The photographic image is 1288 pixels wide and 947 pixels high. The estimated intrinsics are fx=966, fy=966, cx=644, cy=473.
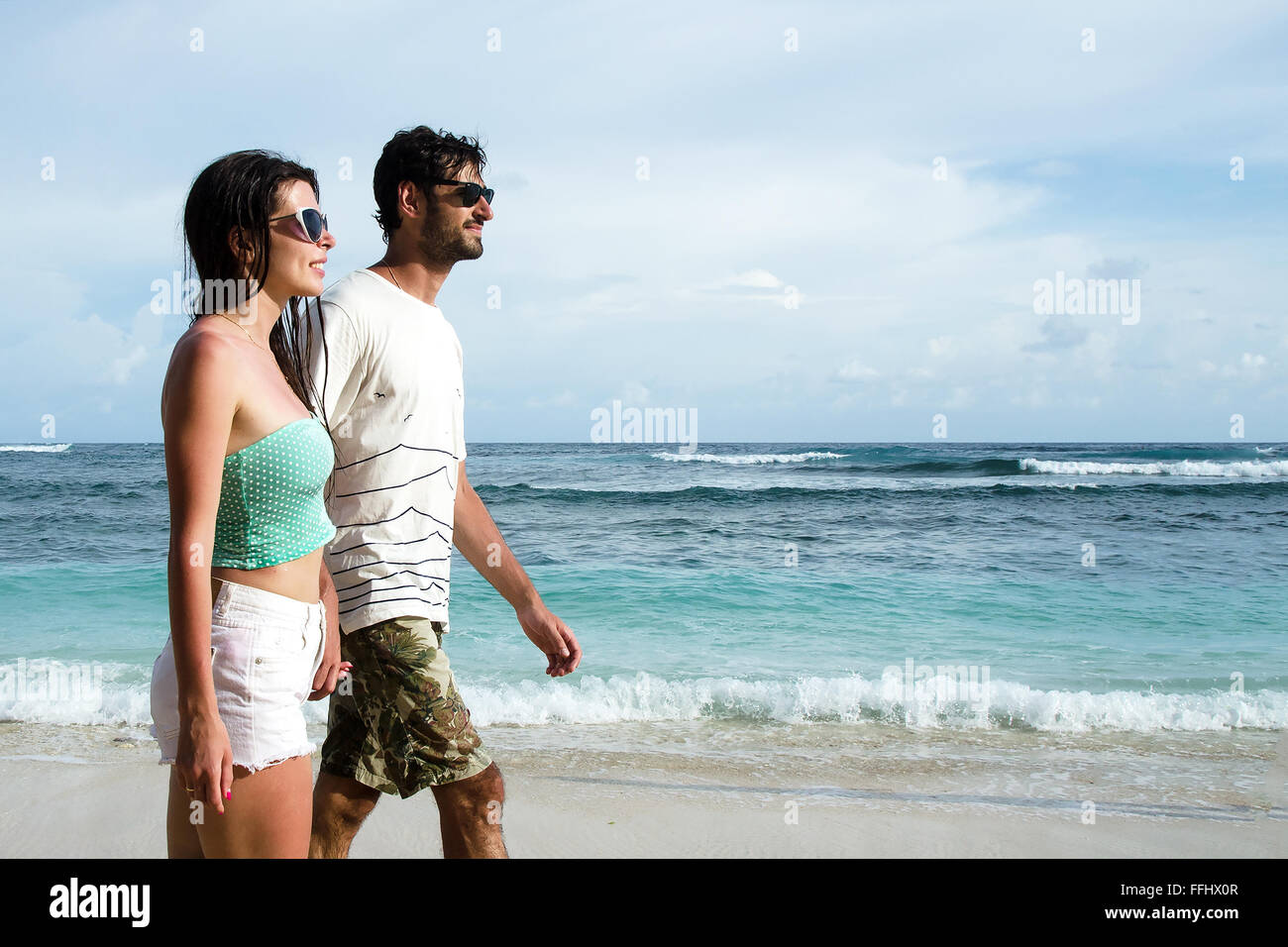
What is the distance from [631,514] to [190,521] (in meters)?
17.1

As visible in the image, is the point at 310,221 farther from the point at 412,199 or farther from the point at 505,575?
the point at 505,575

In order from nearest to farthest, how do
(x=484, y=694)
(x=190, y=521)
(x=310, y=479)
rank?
(x=190, y=521), (x=310, y=479), (x=484, y=694)

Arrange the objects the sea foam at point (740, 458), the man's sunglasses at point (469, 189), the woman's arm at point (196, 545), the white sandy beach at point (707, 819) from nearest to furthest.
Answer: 1. the woman's arm at point (196, 545)
2. the man's sunglasses at point (469, 189)
3. the white sandy beach at point (707, 819)
4. the sea foam at point (740, 458)

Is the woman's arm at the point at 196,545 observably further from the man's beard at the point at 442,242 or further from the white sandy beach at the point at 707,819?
the white sandy beach at the point at 707,819

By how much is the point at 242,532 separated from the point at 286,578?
11 cm

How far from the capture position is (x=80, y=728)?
5852 millimetres

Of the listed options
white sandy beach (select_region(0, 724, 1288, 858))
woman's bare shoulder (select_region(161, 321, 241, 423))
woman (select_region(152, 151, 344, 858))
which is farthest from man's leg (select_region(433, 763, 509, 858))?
white sandy beach (select_region(0, 724, 1288, 858))

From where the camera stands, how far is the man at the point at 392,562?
2219mm

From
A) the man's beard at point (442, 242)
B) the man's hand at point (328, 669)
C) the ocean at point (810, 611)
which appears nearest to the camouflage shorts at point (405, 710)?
the man's hand at point (328, 669)

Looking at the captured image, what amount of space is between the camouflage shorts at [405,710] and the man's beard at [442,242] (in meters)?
0.91

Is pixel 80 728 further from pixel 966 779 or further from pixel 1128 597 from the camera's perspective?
pixel 1128 597

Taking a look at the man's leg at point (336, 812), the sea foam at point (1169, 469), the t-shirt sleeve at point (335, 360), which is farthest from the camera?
the sea foam at point (1169, 469)

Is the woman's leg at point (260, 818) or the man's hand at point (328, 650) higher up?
the man's hand at point (328, 650)
